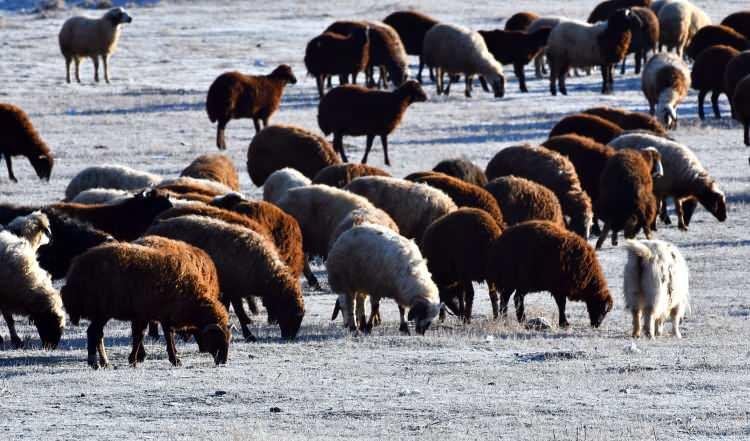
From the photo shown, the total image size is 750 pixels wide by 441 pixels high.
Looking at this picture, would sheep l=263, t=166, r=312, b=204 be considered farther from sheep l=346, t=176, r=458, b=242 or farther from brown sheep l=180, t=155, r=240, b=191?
brown sheep l=180, t=155, r=240, b=191

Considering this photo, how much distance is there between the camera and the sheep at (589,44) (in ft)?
109

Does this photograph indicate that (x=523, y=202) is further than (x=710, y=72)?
No

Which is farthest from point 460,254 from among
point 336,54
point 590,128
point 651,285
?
point 336,54

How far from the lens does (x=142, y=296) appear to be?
34.4 feet

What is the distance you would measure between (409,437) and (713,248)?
1087 centimetres

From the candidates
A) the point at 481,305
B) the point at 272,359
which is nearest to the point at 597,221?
the point at 481,305

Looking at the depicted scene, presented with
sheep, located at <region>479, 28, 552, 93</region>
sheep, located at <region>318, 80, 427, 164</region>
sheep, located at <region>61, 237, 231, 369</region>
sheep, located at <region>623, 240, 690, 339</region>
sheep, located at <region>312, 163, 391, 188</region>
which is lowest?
sheep, located at <region>479, 28, 552, 93</region>

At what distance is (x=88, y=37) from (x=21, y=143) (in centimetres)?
1176

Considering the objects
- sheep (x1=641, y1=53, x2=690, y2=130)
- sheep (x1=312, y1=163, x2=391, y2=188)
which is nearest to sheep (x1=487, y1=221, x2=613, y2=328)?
sheep (x1=312, y1=163, x2=391, y2=188)

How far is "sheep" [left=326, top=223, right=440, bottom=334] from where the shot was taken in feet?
41.2

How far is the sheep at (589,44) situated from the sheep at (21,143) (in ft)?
45.6

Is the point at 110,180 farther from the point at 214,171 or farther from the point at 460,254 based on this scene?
the point at 460,254

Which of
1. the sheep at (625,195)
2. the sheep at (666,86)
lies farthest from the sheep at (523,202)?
the sheep at (666,86)

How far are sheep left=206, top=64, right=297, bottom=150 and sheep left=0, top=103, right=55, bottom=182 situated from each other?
12.1 ft
